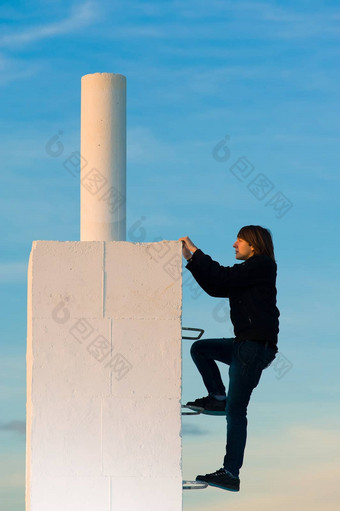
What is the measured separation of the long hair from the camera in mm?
7816

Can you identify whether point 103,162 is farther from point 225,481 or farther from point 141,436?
point 225,481

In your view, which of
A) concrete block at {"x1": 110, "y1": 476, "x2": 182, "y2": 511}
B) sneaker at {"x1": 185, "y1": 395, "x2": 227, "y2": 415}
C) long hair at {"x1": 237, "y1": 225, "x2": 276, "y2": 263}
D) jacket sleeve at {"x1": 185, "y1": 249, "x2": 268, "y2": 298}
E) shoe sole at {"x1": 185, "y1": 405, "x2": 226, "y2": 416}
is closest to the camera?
concrete block at {"x1": 110, "y1": 476, "x2": 182, "y2": 511}

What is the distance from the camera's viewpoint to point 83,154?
8.11 metres

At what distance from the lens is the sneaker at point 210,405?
26.4 ft

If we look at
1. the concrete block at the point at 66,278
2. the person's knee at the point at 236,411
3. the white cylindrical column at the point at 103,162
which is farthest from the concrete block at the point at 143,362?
the white cylindrical column at the point at 103,162

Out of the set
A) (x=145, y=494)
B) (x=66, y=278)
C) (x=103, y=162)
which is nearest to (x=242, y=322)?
(x=66, y=278)

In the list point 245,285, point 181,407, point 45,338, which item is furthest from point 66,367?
point 245,285

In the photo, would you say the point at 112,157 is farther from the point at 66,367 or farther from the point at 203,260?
the point at 66,367

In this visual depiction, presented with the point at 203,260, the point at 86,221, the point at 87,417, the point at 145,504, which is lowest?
the point at 145,504

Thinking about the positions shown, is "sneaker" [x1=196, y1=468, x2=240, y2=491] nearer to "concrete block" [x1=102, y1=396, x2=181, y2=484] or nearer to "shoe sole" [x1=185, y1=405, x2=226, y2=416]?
"concrete block" [x1=102, y1=396, x2=181, y2=484]

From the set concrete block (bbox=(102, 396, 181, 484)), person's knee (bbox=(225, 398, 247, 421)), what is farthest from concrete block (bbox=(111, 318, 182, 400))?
person's knee (bbox=(225, 398, 247, 421))

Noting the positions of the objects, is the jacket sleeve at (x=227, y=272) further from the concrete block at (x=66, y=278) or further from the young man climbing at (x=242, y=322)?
the concrete block at (x=66, y=278)

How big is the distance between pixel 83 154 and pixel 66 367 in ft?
6.32

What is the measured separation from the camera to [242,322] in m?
7.65
